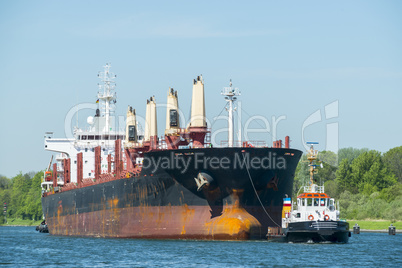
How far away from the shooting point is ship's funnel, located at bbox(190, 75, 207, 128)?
163ft

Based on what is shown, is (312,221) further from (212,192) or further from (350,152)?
(350,152)

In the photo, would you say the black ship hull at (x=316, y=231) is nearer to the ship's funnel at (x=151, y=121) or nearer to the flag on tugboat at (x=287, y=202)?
the flag on tugboat at (x=287, y=202)

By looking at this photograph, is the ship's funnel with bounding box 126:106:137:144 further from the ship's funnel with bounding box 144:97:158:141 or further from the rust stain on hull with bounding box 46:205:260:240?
the rust stain on hull with bounding box 46:205:260:240

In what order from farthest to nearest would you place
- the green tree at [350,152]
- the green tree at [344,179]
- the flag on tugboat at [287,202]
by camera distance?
the green tree at [350,152]
the green tree at [344,179]
the flag on tugboat at [287,202]

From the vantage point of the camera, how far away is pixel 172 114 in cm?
5272

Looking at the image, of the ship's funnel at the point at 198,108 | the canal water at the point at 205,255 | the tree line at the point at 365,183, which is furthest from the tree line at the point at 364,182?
the canal water at the point at 205,255

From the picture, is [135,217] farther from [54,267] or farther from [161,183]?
[54,267]

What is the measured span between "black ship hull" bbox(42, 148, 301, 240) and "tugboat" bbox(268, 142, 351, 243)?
154 cm

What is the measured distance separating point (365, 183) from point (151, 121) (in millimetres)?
54125

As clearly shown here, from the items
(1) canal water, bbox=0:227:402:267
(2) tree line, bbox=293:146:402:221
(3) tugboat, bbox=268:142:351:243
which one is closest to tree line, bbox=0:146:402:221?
(2) tree line, bbox=293:146:402:221

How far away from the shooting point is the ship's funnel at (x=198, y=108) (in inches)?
1955

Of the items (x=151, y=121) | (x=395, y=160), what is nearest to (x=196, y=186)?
(x=151, y=121)

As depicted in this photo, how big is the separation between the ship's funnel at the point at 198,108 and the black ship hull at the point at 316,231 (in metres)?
9.30

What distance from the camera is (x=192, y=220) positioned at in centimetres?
4750
